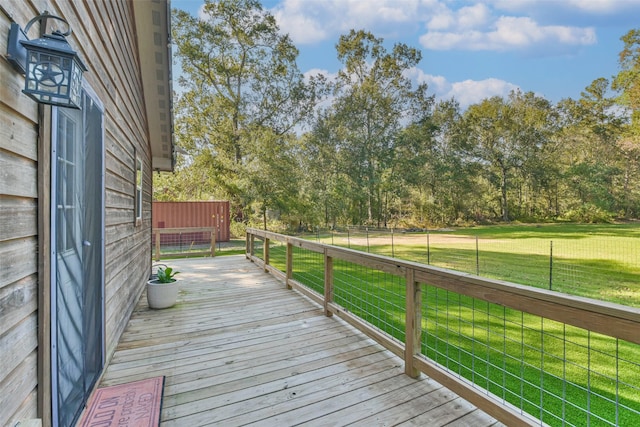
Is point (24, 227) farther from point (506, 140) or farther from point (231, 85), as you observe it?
point (506, 140)

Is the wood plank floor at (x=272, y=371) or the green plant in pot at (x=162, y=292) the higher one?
the green plant in pot at (x=162, y=292)

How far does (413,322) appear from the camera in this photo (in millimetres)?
2291

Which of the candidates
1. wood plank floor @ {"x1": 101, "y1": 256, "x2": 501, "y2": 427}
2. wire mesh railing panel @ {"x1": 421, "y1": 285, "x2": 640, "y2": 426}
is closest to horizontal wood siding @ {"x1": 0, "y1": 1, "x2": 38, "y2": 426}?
wood plank floor @ {"x1": 101, "y1": 256, "x2": 501, "y2": 427}

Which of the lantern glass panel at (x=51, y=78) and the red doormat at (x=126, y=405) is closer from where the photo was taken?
the lantern glass panel at (x=51, y=78)

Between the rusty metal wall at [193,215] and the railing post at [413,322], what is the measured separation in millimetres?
10557

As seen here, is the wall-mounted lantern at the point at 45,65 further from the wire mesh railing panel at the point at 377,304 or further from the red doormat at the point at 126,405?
the wire mesh railing panel at the point at 377,304

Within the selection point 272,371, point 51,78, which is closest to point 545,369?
point 272,371

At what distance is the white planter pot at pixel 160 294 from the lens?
3.90 meters

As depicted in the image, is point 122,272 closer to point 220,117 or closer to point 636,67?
point 220,117

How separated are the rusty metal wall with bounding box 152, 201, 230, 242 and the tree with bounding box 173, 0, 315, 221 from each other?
1283mm

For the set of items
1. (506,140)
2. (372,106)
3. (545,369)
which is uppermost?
(372,106)

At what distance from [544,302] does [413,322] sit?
94 cm

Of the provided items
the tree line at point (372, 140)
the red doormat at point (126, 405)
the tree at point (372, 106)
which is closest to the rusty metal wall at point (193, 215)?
the tree line at point (372, 140)

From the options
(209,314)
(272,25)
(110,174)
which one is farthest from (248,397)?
(272,25)
